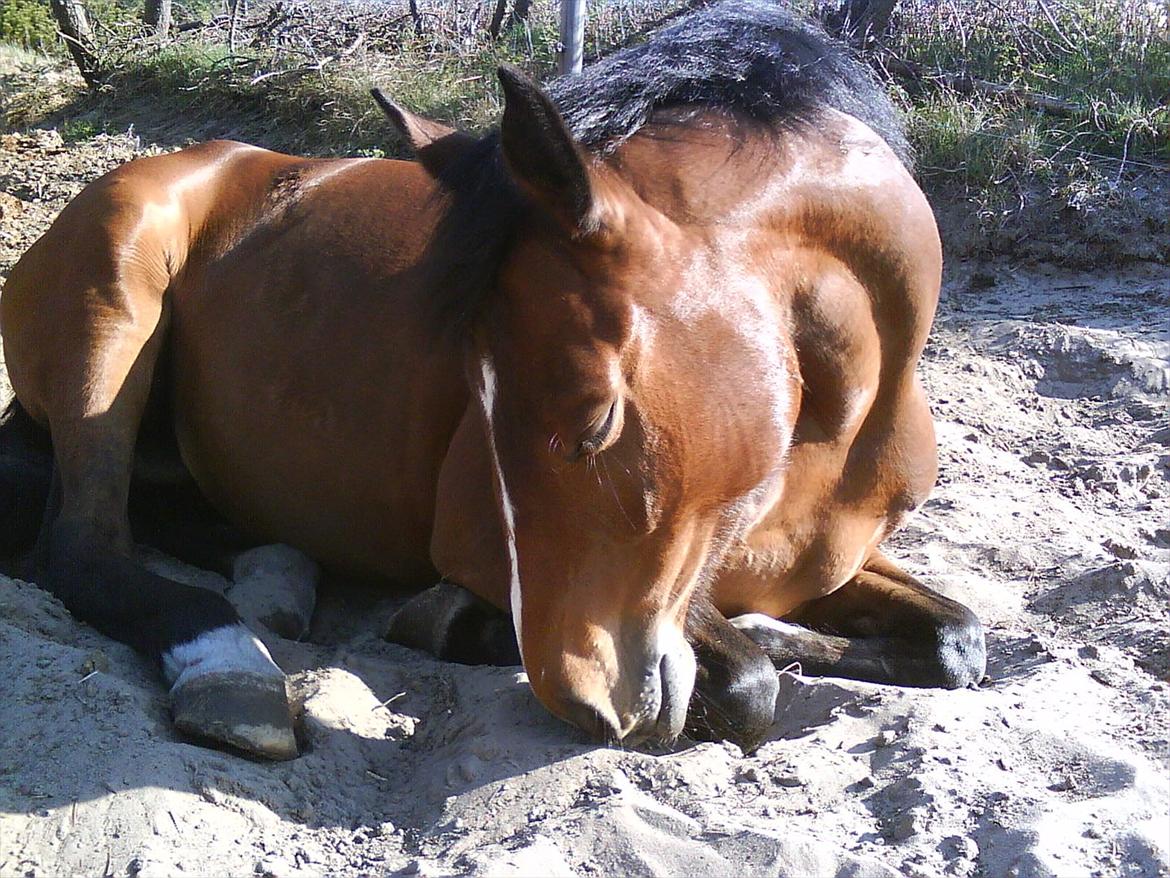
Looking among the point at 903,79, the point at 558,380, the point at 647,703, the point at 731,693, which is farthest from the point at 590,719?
the point at 903,79

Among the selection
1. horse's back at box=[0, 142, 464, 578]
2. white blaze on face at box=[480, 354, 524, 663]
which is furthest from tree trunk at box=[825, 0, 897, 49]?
white blaze on face at box=[480, 354, 524, 663]

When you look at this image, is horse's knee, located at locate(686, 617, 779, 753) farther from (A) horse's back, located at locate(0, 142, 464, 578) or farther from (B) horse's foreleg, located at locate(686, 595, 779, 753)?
(A) horse's back, located at locate(0, 142, 464, 578)

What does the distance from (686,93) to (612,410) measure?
1.00 meters

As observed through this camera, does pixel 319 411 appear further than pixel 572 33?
No

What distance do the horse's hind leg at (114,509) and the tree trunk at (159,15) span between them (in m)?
5.86

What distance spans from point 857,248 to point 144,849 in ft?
6.28

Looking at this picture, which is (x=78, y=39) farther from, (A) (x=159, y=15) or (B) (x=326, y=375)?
(B) (x=326, y=375)

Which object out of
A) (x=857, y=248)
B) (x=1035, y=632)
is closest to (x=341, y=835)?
(x=857, y=248)

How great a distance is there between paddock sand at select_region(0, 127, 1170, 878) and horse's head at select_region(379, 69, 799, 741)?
0.87 ft

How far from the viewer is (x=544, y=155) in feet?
7.41

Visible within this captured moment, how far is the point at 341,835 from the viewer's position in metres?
2.48

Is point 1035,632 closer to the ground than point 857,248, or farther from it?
closer to the ground

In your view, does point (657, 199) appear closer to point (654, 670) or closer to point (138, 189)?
point (654, 670)

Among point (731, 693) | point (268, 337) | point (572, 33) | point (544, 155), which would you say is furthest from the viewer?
point (572, 33)
